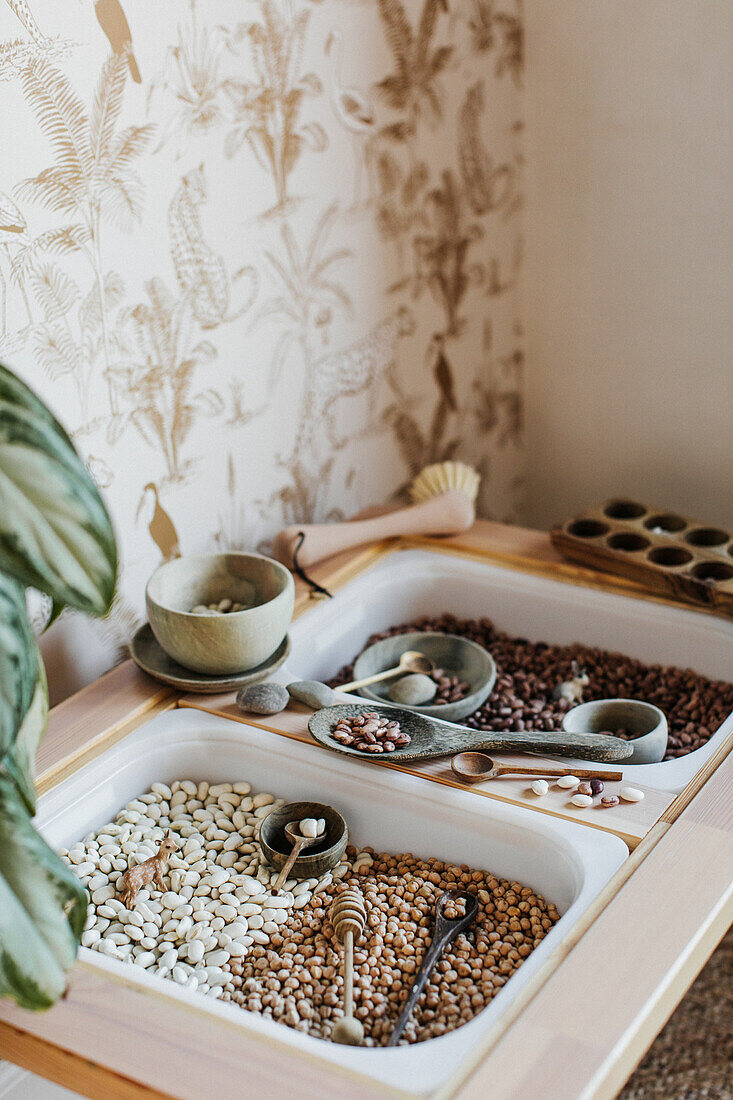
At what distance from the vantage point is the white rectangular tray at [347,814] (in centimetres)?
83

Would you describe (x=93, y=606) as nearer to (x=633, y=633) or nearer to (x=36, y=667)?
(x=36, y=667)

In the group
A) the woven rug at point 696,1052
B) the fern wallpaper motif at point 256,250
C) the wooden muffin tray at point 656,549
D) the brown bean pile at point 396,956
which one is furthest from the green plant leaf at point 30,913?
the woven rug at point 696,1052

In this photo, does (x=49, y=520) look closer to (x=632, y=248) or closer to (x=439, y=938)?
(x=439, y=938)

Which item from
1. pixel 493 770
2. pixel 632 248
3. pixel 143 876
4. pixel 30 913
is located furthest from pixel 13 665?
pixel 632 248

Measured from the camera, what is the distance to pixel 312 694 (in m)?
1.17

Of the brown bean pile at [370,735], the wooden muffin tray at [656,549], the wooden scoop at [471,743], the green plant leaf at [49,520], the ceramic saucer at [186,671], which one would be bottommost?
the wooden scoop at [471,743]

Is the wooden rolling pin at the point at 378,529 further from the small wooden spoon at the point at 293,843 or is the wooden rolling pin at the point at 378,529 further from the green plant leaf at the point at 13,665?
the green plant leaf at the point at 13,665

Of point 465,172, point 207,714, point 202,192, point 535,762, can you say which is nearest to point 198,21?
point 202,192

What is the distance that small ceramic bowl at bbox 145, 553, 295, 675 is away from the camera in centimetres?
114

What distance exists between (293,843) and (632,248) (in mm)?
1070

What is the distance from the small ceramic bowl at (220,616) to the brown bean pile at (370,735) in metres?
0.14

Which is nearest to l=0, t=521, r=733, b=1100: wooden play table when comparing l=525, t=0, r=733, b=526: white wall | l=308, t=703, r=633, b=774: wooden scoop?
l=308, t=703, r=633, b=774: wooden scoop

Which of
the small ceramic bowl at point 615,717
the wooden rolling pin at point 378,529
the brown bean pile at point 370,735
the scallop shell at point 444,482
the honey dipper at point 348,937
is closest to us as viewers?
the honey dipper at point 348,937

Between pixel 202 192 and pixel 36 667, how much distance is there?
76cm
